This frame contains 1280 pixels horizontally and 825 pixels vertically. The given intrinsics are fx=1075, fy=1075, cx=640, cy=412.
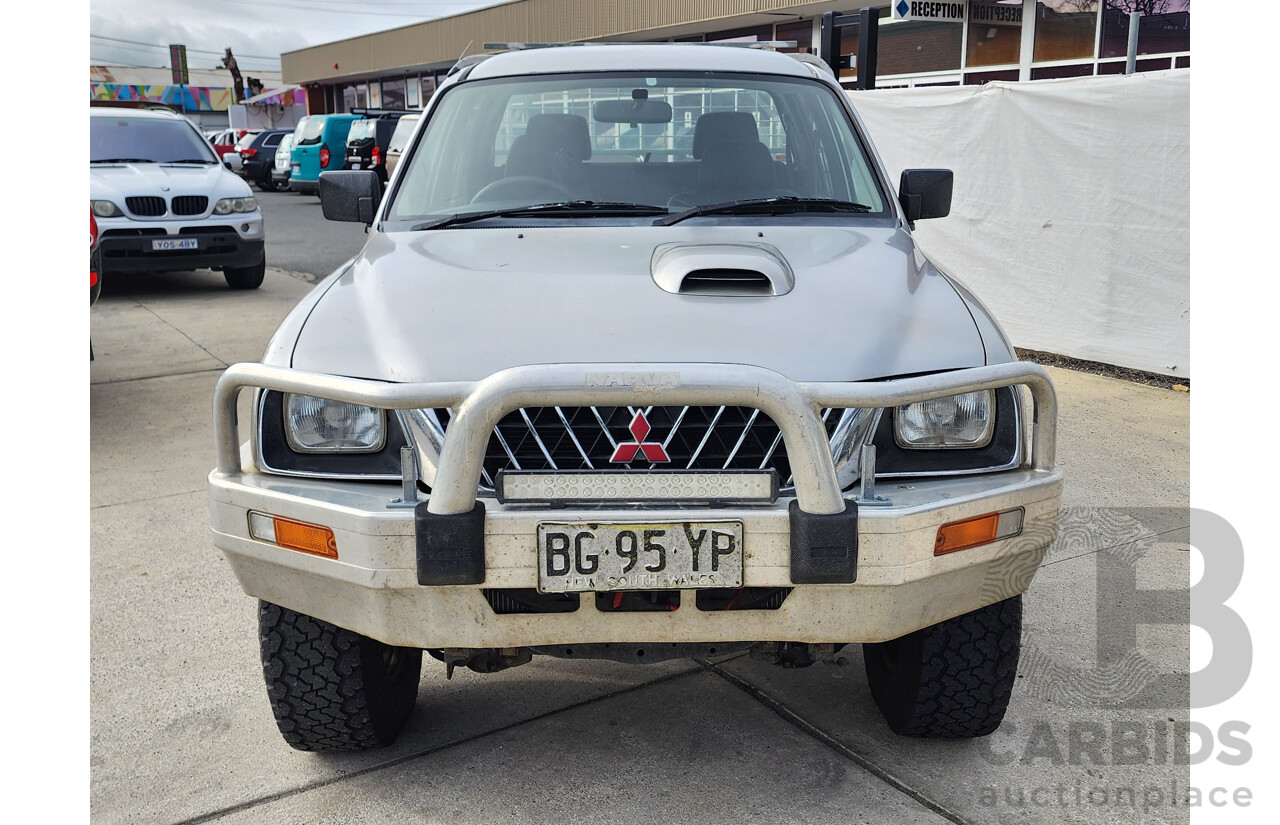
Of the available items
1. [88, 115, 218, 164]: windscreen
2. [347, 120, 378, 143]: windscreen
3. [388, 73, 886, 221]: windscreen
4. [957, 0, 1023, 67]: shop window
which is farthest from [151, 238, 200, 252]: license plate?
[347, 120, 378, 143]: windscreen

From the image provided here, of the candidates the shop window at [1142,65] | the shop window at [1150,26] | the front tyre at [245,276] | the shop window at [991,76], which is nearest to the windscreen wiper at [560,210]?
the front tyre at [245,276]

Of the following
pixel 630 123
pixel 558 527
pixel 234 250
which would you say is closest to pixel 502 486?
pixel 558 527

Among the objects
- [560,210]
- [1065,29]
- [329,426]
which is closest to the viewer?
[329,426]

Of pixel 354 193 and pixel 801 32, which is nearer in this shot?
pixel 354 193

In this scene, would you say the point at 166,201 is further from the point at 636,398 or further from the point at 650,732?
the point at 636,398

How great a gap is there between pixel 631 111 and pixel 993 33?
16546 millimetres

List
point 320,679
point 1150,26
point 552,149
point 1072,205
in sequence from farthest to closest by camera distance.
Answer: point 1150,26 → point 1072,205 → point 552,149 → point 320,679

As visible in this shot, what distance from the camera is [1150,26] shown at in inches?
603

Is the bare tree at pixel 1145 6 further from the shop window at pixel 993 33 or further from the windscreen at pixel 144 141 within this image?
the windscreen at pixel 144 141

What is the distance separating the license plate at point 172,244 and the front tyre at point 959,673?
951 centimetres

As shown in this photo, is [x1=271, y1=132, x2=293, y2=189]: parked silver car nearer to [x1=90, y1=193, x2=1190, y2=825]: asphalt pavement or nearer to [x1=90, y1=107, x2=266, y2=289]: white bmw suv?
[x1=90, y1=107, x2=266, y2=289]: white bmw suv

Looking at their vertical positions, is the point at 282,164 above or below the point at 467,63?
above

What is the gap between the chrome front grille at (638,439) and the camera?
231cm

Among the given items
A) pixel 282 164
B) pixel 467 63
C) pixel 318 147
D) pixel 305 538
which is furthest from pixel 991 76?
pixel 305 538
